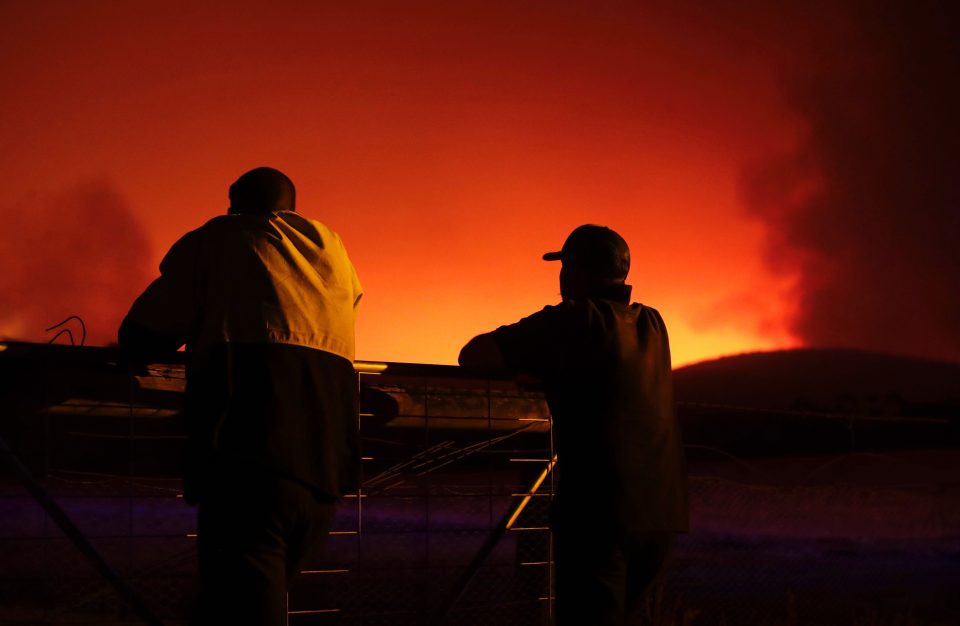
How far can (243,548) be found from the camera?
2203mm

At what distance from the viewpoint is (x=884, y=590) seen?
9.20 m

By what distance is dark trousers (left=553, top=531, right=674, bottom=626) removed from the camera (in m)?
2.47

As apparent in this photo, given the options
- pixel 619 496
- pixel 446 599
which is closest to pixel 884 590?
pixel 446 599

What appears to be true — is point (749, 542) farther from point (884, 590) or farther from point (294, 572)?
point (294, 572)

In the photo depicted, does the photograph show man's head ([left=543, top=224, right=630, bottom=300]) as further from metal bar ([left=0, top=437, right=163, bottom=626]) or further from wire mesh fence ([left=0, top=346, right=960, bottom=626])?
metal bar ([left=0, top=437, right=163, bottom=626])

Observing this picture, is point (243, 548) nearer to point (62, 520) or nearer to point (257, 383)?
point (257, 383)

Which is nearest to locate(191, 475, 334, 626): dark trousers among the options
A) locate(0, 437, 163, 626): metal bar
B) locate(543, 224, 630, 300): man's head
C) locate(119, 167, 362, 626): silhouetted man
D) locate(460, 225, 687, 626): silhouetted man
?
locate(119, 167, 362, 626): silhouetted man

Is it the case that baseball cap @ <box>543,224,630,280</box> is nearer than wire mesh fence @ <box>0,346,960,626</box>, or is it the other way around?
baseball cap @ <box>543,224,630,280</box>

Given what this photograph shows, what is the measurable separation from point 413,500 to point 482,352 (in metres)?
1.18

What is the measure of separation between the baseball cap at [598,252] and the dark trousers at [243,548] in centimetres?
106

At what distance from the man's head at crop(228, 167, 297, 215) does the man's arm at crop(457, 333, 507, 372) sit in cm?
67

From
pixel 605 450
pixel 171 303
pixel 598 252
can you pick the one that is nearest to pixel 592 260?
pixel 598 252

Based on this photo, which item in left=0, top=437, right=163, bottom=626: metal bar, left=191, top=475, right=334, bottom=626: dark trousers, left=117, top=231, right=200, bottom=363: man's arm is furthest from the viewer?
left=0, top=437, right=163, bottom=626: metal bar

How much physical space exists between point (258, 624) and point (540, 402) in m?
2.34
